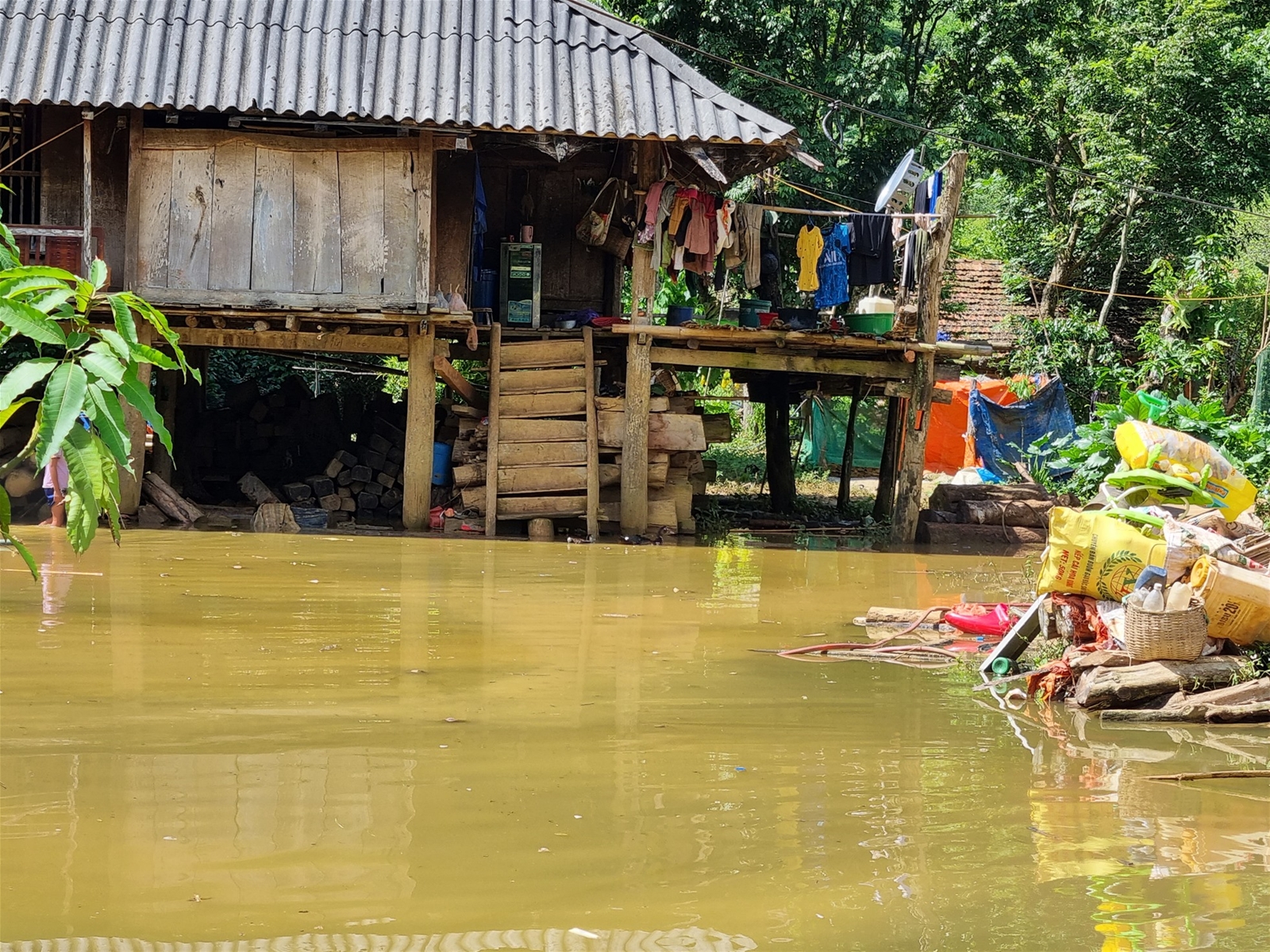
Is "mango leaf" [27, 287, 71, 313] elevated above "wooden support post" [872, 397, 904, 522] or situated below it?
above

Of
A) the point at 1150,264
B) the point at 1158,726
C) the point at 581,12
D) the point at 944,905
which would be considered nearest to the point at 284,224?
the point at 581,12

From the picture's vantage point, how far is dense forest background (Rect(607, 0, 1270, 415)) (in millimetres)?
20109

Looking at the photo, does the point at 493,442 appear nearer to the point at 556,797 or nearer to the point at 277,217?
the point at 277,217

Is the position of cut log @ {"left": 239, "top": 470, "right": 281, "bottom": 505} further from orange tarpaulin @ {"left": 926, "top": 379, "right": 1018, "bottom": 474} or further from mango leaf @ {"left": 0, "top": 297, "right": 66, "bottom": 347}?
mango leaf @ {"left": 0, "top": 297, "right": 66, "bottom": 347}

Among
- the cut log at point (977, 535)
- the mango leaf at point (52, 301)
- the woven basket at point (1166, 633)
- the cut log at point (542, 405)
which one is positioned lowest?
the cut log at point (977, 535)

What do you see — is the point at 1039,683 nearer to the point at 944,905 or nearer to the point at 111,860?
the point at 944,905

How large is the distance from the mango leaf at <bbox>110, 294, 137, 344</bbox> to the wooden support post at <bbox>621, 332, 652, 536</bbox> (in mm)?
10761

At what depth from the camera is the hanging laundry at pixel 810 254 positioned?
49.1ft

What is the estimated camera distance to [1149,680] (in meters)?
6.92

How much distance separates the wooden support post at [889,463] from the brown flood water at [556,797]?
856 cm

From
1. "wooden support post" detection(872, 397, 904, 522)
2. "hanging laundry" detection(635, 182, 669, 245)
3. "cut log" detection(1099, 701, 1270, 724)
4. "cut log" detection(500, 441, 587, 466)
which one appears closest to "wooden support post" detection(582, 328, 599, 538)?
"cut log" detection(500, 441, 587, 466)

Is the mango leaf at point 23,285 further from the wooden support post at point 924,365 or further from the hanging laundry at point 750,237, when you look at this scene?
the wooden support post at point 924,365

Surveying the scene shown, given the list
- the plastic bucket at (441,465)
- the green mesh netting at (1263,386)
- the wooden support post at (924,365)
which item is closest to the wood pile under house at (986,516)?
the wooden support post at (924,365)

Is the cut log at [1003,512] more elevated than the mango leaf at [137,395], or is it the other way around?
the mango leaf at [137,395]
